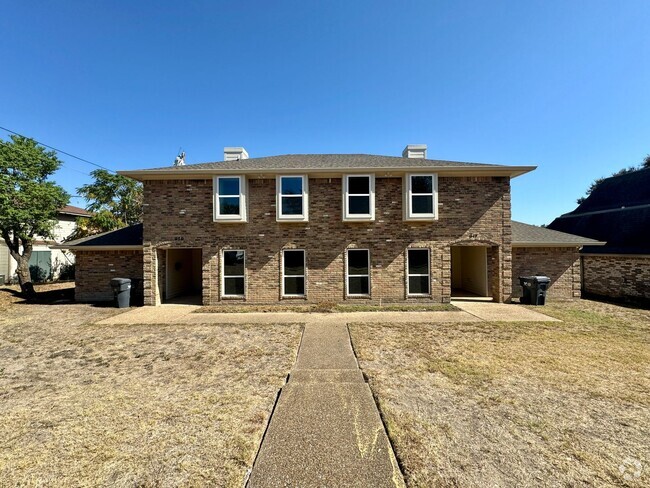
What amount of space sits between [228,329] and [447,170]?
371 inches

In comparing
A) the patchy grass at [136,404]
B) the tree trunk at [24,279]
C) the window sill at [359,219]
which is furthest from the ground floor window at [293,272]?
the tree trunk at [24,279]

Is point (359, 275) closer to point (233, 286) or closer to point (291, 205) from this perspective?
point (291, 205)

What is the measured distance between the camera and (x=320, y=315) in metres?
9.02

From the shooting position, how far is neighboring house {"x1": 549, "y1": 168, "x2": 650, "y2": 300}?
11531 mm

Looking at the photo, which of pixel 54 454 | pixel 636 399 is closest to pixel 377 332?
pixel 636 399

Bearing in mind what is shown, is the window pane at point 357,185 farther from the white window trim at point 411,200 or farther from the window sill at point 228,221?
the window sill at point 228,221

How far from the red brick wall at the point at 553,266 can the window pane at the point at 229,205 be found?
12072 millimetres

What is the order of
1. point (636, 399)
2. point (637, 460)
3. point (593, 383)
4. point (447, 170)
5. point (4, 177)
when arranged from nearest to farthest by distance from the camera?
point (637, 460) < point (636, 399) < point (593, 383) < point (447, 170) < point (4, 177)

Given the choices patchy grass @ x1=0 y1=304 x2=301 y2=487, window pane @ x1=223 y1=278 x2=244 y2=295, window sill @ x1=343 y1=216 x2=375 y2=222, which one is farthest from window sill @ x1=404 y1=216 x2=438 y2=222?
window pane @ x1=223 y1=278 x2=244 y2=295

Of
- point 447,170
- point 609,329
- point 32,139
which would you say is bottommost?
point 609,329

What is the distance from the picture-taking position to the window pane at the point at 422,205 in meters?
10.2

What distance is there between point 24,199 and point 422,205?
17.9 m

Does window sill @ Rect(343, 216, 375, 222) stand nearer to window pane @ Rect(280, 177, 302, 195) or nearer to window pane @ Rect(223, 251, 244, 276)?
window pane @ Rect(280, 177, 302, 195)

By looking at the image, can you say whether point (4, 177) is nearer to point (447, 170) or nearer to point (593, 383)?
point (447, 170)
